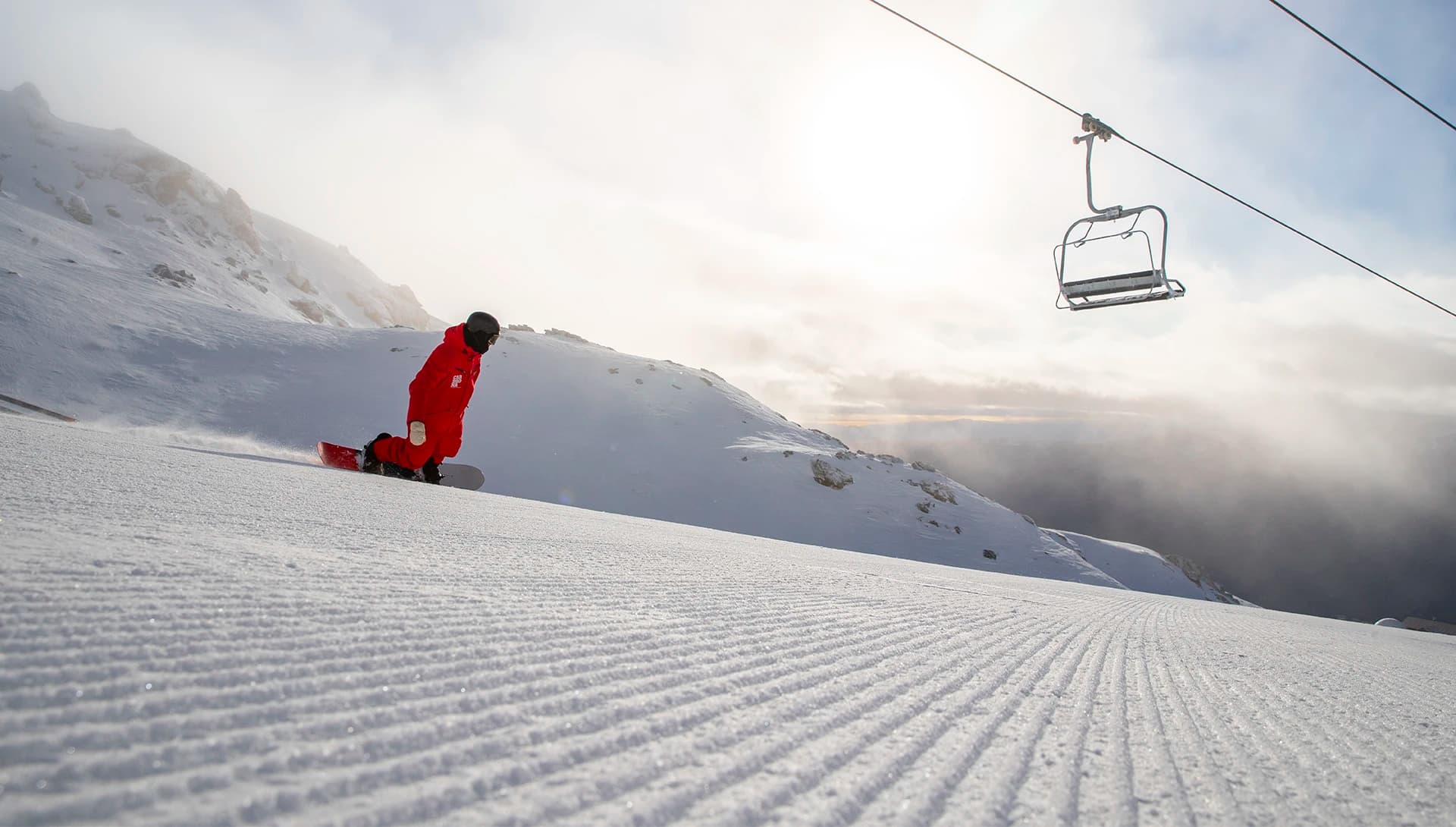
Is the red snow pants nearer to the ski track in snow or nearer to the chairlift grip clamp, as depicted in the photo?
the ski track in snow

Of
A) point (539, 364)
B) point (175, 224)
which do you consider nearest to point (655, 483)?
point (539, 364)

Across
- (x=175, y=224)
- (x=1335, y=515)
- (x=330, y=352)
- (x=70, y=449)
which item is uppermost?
(x=175, y=224)

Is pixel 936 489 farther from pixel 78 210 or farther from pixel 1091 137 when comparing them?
pixel 78 210

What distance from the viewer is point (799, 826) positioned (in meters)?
0.73

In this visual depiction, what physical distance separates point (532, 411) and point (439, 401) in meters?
17.0

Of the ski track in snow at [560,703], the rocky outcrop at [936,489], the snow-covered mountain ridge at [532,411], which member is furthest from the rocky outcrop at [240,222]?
the ski track in snow at [560,703]

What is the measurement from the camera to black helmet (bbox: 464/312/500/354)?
16.1ft

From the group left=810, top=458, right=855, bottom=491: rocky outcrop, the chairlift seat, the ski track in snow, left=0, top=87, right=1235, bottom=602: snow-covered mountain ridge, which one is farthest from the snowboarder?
left=810, top=458, right=855, bottom=491: rocky outcrop

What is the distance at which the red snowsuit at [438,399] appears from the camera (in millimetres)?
5062

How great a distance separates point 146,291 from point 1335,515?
11928cm

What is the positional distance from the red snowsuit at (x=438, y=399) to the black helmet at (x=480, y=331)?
87 millimetres

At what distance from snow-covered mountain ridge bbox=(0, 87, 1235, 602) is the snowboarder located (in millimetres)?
11307

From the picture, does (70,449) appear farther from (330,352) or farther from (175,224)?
(175,224)

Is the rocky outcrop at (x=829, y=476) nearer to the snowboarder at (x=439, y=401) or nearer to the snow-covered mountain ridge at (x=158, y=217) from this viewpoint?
the snowboarder at (x=439, y=401)
